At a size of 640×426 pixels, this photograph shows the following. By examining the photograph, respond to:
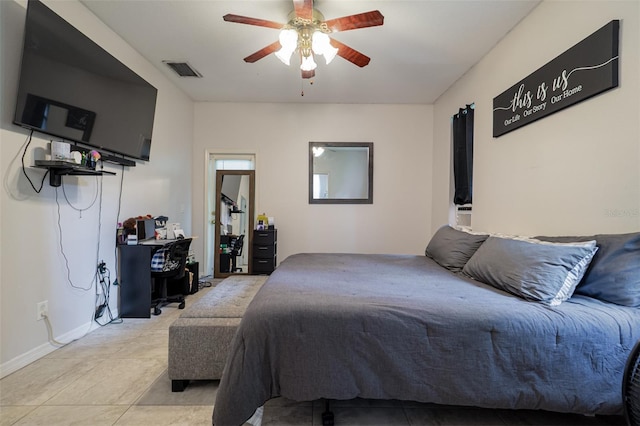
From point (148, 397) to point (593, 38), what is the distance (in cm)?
352

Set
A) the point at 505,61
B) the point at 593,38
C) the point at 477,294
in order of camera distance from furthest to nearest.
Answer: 1. the point at 505,61
2. the point at 593,38
3. the point at 477,294

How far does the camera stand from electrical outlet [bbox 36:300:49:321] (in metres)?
2.06

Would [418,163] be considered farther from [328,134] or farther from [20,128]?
[20,128]

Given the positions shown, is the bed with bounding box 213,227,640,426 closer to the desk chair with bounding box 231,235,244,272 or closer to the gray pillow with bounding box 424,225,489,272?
the gray pillow with bounding box 424,225,489,272

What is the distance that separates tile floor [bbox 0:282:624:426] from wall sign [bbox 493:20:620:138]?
6.36ft

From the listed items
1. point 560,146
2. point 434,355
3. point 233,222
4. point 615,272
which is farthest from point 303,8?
point 233,222

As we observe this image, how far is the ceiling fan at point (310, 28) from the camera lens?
1.98 metres

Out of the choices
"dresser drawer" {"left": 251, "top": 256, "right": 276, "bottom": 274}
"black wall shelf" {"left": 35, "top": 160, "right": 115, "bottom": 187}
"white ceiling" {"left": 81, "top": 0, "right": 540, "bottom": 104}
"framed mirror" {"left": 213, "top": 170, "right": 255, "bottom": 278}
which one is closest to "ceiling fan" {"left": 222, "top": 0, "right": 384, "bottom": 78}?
"white ceiling" {"left": 81, "top": 0, "right": 540, "bottom": 104}

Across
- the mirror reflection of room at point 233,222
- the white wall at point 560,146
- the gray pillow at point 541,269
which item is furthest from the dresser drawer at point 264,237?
the gray pillow at point 541,269

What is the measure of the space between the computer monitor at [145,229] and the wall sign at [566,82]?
380 centimetres

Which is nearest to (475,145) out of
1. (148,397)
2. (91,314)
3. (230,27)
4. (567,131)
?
(567,131)

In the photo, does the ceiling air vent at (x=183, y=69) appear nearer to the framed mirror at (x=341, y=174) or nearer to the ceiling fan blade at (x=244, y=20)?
the ceiling fan blade at (x=244, y=20)

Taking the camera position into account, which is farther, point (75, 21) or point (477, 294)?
point (75, 21)

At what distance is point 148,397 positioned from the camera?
5.43 feet
